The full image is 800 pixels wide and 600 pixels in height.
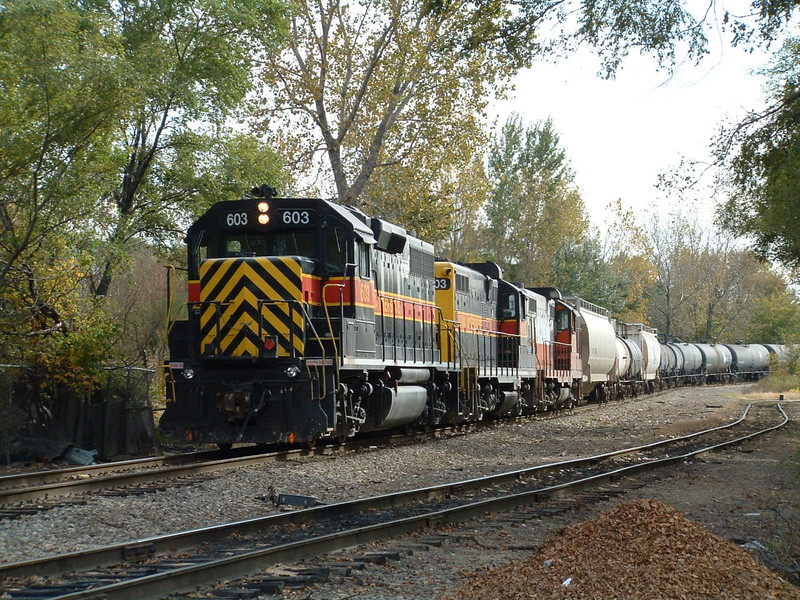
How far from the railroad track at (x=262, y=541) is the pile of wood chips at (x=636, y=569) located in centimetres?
152

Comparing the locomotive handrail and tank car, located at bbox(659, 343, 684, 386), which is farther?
tank car, located at bbox(659, 343, 684, 386)

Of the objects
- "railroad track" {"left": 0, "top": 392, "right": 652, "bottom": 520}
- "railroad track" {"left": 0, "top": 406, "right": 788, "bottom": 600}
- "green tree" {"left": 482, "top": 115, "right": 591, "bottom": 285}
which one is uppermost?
"green tree" {"left": 482, "top": 115, "right": 591, "bottom": 285}

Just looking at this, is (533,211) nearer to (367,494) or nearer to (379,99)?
(379,99)

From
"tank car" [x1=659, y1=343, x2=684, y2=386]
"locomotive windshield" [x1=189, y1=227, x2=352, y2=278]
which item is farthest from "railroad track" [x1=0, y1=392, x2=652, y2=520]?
"tank car" [x1=659, y1=343, x2=684, y2=386]

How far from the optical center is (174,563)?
20.6 feet

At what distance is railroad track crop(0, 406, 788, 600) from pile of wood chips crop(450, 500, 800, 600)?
152cm

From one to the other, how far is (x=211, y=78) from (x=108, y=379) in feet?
22.5

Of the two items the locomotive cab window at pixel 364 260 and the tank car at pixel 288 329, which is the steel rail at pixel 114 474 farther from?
the locomotive cab window at pixel 364 260

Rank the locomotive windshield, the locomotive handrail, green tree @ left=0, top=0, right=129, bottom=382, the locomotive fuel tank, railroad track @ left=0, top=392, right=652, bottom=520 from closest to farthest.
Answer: railroad track @ left=0, top=392, right=652, bottom=520, green tree @ left=0, top=0, right=129, bottom=382, the locomotive windshield, the locomotive handrail, the locomotive fuel tank

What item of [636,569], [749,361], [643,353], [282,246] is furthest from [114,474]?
[749,361]

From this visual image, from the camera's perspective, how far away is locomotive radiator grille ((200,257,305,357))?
1235 centimetres

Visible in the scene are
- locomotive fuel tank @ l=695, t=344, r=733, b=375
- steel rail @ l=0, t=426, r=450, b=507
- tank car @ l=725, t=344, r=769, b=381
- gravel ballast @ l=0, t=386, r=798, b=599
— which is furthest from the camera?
tank car @ l=725, t=344, r=769, b=381

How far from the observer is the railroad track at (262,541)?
226 inches

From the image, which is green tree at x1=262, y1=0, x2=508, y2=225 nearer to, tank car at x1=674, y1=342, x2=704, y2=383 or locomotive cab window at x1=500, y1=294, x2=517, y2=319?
locomotive cab window at x1=500, y1=294, x2=517, y2=319
